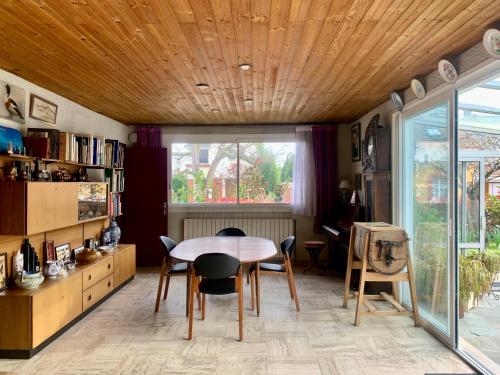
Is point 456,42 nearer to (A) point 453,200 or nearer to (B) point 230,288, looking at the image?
(A) point 453,200

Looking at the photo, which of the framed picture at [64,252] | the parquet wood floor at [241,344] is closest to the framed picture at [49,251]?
the framed picture at [64,252]

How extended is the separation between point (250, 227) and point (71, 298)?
10.3ft

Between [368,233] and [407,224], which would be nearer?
[368,233]

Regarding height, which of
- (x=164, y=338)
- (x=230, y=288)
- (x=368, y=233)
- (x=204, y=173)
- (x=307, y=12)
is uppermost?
(x=307, y=12)

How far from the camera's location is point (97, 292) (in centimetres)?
377

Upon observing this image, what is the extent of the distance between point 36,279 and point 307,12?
2941 mm

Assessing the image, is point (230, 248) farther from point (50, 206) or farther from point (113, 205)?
point (113, 205)

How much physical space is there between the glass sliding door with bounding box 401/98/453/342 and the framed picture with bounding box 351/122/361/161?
60.2 inches

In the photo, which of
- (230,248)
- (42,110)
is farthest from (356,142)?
(42,110)

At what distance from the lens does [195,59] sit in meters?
2.82

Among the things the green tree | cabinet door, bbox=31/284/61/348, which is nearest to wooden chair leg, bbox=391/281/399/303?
the green tree

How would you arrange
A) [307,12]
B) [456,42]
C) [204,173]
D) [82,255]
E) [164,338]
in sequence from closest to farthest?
1. [307,12]
2. [456,42]
3. [164,338]
4. [82,255]
5. [204,173]

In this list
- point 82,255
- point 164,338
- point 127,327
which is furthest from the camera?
point 82,255

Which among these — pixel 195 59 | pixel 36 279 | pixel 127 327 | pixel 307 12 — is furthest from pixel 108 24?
pixel 127 327
